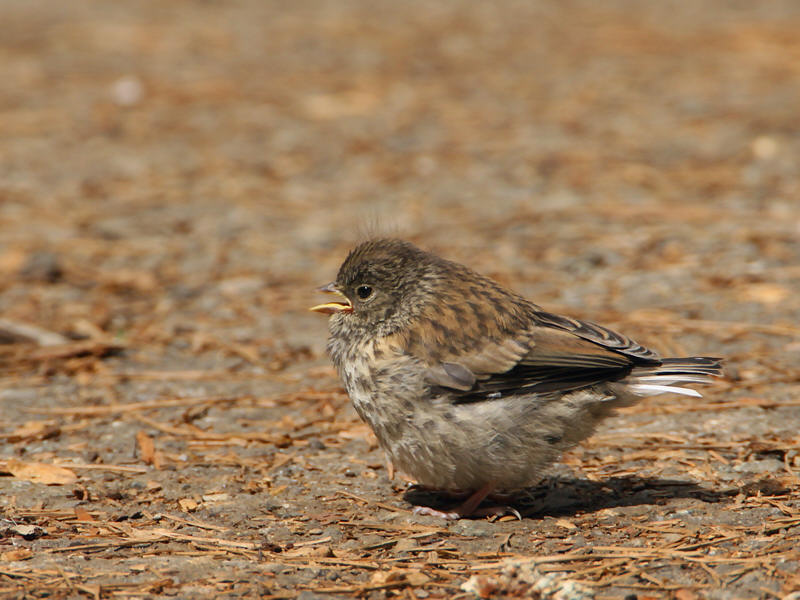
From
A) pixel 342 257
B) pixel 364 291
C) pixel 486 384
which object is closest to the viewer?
pixel 486 384

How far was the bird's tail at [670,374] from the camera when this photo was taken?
432 cm

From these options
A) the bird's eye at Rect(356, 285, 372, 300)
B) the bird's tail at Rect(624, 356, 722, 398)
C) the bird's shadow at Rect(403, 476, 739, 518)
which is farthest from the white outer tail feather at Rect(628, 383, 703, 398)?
the bird's eye at Rect(356, 285, 372, 300)

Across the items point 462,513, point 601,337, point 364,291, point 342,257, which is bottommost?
point 462,513

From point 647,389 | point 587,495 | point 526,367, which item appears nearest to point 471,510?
point 587,495

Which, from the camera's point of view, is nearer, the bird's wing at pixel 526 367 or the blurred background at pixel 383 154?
the bird's wing at pixel 526 367

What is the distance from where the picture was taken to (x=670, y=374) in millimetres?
4371

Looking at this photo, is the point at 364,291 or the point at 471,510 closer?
the point at 471,510

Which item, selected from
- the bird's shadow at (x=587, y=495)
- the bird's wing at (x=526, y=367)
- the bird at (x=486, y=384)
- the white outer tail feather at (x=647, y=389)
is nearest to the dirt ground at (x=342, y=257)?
the bird's shadow at (x=587, y=495)

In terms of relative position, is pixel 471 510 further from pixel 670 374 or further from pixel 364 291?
pixel 364 291

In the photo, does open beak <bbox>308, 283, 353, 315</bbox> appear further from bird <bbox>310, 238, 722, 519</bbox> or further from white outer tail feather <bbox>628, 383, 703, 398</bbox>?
white outer tail feather <bbox>628, 383, 703, 398</bbox>

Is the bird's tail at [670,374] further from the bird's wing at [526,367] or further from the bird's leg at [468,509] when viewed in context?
the bird's leg at [468,509]

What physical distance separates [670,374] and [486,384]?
797 mm

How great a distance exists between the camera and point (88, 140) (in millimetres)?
10883

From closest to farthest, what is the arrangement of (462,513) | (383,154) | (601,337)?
(462,513) < (601,337) < (383,154)
